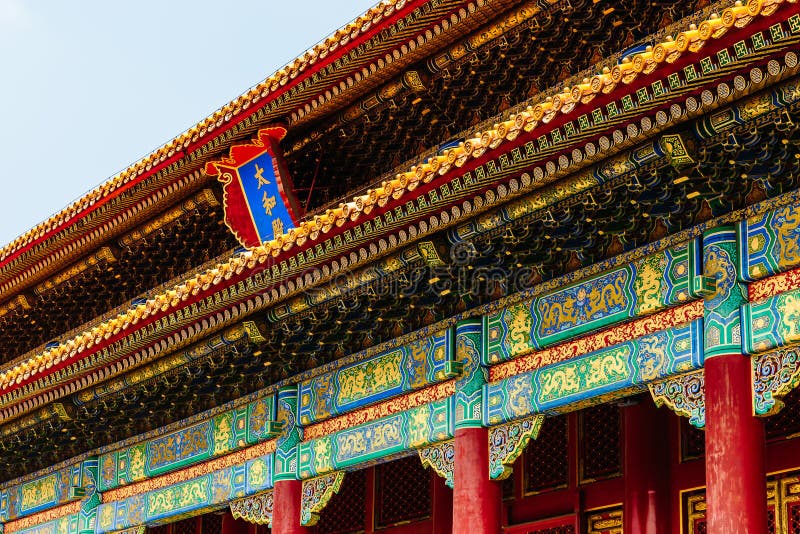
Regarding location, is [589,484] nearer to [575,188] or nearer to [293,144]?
[575,188]

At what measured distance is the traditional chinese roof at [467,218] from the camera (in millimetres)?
7648

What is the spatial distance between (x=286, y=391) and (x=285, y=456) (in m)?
0.56

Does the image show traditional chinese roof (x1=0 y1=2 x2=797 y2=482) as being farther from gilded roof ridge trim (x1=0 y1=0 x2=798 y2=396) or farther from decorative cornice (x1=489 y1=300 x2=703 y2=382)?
decorative cornice (x1=489 y1=300 x2=703 y2=382)

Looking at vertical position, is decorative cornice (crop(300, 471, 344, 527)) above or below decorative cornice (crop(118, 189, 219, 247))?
below

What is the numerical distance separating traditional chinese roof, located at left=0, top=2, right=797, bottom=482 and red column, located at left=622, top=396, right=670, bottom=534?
1.54m

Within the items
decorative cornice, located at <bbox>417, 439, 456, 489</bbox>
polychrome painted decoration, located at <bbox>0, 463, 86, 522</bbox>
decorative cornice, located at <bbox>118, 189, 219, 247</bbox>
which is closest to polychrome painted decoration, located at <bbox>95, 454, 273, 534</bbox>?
polychrome painted decoration, located at <bbox>0, 463, 86, 522</bbox>

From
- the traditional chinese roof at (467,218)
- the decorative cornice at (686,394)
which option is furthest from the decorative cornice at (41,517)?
the decorative cornice at (686,394)

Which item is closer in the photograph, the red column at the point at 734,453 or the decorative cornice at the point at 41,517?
the red column at the point at 734,453

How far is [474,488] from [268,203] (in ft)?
17.7

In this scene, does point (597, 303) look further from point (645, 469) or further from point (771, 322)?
point (645, 469)

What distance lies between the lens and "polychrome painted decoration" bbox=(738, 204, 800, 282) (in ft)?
25.5

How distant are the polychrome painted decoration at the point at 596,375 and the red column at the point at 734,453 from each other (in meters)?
0.29

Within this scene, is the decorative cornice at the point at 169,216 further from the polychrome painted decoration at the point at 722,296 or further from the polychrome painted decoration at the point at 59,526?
the polychrome painted decoration at the point at 722,296

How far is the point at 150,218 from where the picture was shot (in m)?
16.0
